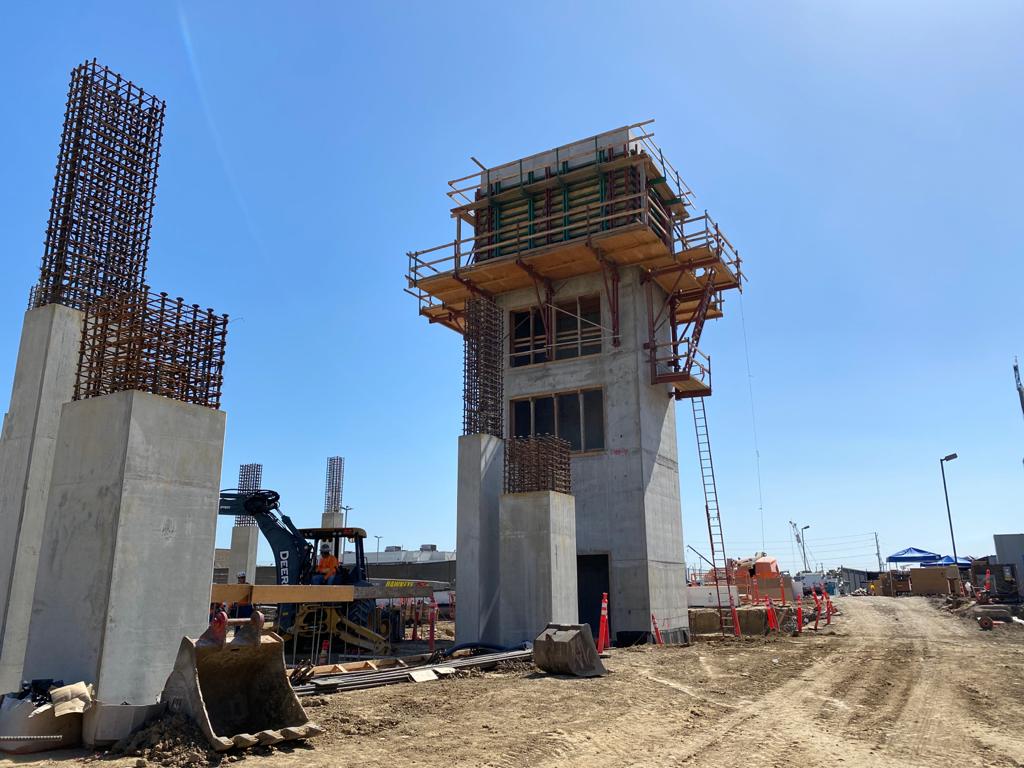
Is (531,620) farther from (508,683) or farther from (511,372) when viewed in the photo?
(511,372)

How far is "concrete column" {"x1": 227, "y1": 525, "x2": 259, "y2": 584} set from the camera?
109ft

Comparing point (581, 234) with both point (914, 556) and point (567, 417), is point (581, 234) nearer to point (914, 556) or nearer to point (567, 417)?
point (567, 417)

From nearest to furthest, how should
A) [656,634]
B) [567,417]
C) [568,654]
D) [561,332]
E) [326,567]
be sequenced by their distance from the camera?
[568,654] < [326,567] < [656,634] < [567,417] < [561,332]

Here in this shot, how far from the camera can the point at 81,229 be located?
13.3m

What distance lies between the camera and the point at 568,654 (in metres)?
13.9

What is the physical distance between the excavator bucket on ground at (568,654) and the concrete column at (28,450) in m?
8.33

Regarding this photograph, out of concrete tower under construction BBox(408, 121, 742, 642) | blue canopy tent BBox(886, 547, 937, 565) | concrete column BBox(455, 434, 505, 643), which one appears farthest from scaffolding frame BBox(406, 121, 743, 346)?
blue canopy tent BBox(886, 547, 937, 565)

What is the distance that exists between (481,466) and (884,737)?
35.8 ft

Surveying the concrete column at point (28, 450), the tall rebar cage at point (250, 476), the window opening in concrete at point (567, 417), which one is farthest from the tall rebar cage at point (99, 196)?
the tall rebar cage at point (250, 476)

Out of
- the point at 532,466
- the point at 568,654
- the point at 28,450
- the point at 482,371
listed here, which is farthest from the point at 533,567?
the point at 28,450

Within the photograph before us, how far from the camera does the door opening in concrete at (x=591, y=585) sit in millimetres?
23516

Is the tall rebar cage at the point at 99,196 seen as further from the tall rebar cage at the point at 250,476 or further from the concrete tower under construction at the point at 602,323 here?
the tall rebar cage at the point at 250,476

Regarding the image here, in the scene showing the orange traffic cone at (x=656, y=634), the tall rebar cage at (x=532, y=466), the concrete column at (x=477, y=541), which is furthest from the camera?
the orange traffic cone at (x=656, y=634)

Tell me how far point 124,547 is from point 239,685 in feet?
7.00
